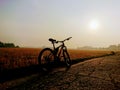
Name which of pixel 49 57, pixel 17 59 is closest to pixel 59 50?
pixel 49 57

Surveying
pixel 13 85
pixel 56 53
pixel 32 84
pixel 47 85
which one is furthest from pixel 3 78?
pixel 56 53

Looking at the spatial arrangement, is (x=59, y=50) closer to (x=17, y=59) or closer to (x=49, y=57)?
(x=49, y=57)

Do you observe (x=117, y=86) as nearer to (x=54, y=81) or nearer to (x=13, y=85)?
(x=54, y=81)

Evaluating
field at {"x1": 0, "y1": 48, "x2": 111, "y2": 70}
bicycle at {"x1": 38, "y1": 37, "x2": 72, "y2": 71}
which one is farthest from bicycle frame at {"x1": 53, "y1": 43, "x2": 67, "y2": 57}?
field at {"x1": 0, "y1": 48, "x2": 111, "y2": 70}

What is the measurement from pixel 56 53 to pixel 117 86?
328 centimetres

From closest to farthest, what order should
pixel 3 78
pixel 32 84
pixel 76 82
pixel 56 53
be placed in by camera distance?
pixel 32 84 → pixel 76 82 → pixel 3 78 → pixel 56 53

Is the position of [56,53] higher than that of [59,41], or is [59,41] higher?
[59,41]

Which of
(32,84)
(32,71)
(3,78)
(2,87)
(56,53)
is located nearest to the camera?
(2,87)

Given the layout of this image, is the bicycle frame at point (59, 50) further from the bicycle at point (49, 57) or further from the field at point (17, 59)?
the field at point (17, 59)

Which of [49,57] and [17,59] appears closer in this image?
[49,57]

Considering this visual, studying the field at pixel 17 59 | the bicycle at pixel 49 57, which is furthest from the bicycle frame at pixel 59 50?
the field at pixel 17 59

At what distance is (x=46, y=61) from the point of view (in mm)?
6496

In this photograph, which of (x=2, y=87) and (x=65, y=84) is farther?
(x=65, y=84)

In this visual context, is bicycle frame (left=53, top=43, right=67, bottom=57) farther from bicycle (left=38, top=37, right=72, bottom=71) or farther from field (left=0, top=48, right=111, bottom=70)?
field (left=0, top=48, right=111, bottom=70)
